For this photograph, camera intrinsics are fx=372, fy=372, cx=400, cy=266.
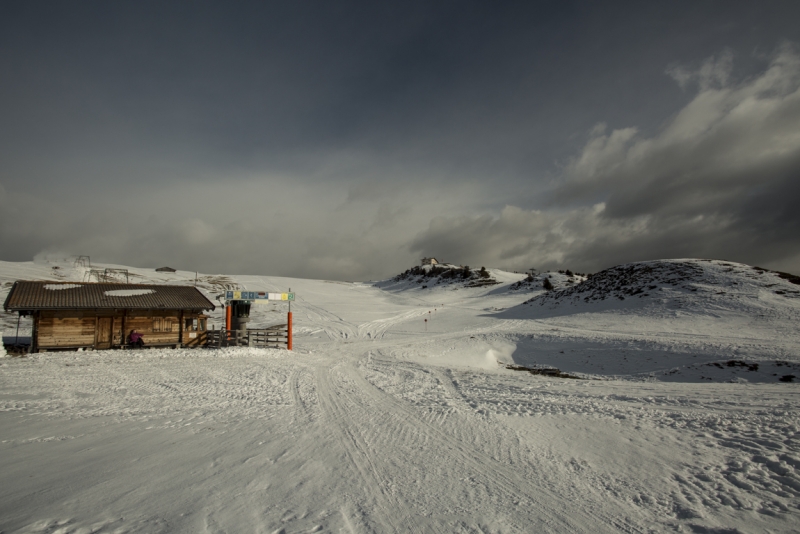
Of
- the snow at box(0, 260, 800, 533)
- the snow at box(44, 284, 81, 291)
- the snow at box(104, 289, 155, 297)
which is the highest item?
the snow at box(44, 284, 81, 291)

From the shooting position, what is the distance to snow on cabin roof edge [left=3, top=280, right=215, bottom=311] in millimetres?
23812

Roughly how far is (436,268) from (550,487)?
95797mm

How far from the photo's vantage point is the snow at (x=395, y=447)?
5.21m

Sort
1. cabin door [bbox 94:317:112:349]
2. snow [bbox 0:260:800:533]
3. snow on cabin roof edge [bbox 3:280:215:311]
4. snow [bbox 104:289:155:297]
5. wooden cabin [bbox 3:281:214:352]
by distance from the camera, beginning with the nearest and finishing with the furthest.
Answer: snow [bbox 0:260:800:533] → snow on cabin roof edge [bbox 3:280:215:311] → wooden cabin [bbox 3:281:214:352] → cabin door [bbox 94:317:112:349] → snow [bbox 104:289:155:297]

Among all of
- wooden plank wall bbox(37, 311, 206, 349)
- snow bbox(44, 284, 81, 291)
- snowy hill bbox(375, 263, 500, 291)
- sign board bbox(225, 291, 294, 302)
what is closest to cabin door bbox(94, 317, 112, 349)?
wooden plank wall bbox(37, 311, 206, 349)

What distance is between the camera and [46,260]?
81375mm

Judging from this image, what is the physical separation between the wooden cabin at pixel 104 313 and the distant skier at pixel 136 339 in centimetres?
72

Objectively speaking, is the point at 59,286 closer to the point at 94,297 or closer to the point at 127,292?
the point at 94,297

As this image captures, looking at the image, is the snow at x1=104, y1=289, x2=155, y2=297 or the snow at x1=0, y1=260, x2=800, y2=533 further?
the snow at x1=104, y1=289, x2=155, y2=297

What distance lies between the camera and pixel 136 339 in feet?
84.1

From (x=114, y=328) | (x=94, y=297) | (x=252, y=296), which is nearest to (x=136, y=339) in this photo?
(x=114, y=328)

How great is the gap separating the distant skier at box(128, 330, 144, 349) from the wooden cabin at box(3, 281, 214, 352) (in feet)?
2.37

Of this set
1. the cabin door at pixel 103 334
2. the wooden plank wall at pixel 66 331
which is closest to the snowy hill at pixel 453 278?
the cabin door at pixel 103 334

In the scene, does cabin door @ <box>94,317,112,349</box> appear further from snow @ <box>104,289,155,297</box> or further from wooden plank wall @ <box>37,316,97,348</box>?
snow @ <box>104,289,155,297</box>
